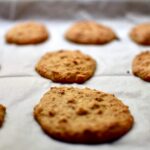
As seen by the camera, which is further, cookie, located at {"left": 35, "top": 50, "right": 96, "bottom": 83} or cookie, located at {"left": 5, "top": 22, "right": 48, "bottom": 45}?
cookie, located at {"left": 5, "top": 22, "right": 48, "bottom": 45}

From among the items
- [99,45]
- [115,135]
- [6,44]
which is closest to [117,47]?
[99,45]

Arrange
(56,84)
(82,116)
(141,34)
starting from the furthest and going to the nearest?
1. (141,34)
2. (56,84)
3. (82,116)

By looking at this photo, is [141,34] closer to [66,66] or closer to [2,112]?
[66,66]

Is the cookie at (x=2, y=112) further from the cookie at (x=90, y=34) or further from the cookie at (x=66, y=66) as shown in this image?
the cookie at (x=90, y=34)

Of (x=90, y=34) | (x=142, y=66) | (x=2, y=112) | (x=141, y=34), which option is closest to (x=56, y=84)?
(x=2, y=112)

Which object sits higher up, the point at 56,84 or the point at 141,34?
the point at 141,34

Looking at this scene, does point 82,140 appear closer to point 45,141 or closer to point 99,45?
point 45,141

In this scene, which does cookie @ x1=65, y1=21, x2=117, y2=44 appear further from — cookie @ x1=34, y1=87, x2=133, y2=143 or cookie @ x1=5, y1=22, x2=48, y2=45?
cookie @ x1=34, y1=87, x2=133, y2=143

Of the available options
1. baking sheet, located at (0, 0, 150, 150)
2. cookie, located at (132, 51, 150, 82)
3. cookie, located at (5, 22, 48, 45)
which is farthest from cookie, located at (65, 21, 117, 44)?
cookie, located at (132, 51, 150, 82)
